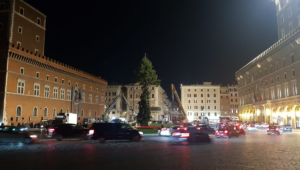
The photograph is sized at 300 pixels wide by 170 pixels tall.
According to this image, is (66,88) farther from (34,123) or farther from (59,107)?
(34,123)

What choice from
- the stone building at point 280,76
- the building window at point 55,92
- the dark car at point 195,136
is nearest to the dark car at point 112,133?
the dark car at point 195,136

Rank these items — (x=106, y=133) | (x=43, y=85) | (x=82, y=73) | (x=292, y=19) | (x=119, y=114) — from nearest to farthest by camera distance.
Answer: (x=106, y=133) → (x=43, y=85) → (x=292, y=19) → (x=82, y=73) → (x=119, y=114)

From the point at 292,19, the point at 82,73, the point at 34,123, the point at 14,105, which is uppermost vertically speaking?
the point at 292,19

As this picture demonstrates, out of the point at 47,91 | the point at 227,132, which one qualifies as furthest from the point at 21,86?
the point at 227,132

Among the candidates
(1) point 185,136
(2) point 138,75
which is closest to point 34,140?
(1) point 185,136

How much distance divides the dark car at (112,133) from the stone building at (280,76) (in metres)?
38.3

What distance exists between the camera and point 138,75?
44.3 m

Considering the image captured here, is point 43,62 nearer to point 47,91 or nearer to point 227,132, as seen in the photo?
point 47,91

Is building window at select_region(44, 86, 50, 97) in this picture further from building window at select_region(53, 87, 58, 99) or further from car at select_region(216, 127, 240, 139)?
car at select_region(216, 127, 240, 139)

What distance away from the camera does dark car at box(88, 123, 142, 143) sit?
20922 mm

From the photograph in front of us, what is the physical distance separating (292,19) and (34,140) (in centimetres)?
5674

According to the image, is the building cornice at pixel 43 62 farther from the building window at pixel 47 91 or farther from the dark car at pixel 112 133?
the dark car at pixel 112 133

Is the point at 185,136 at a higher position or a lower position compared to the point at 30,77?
lower

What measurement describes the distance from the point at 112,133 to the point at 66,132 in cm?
488
